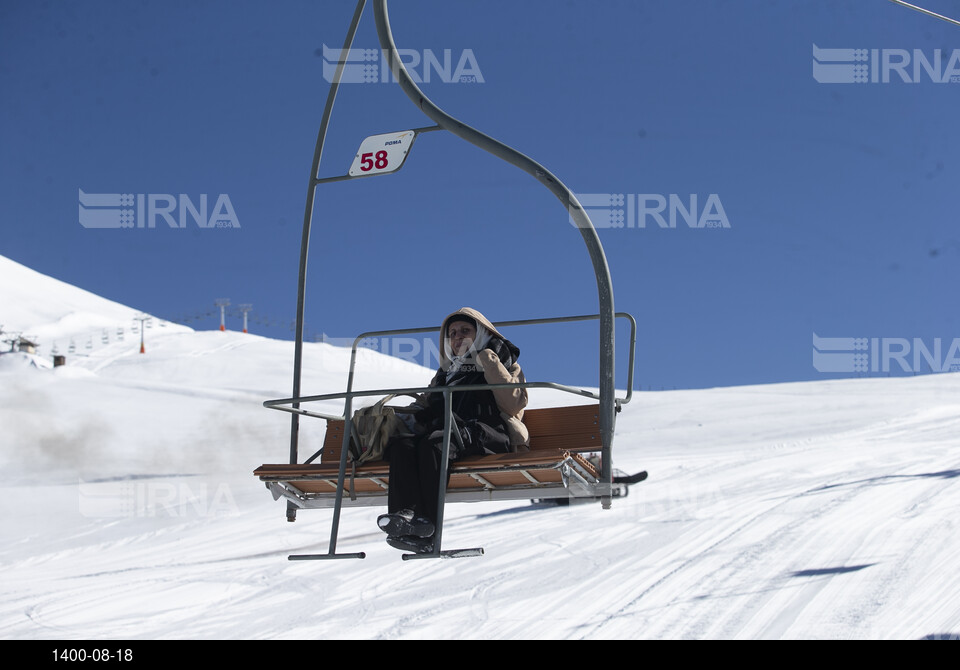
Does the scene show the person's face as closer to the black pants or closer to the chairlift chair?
the chairlift chair

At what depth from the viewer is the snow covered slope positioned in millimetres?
13891

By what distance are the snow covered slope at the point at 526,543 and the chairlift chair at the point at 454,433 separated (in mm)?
9009

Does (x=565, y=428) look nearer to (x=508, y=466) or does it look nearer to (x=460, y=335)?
(x=460, y=335)

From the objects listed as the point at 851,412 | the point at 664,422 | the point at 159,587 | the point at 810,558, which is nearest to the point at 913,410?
the point at 851,412

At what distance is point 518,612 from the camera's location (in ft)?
46.9

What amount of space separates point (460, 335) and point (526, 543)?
41.3ft

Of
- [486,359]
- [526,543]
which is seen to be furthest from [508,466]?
[526,543]

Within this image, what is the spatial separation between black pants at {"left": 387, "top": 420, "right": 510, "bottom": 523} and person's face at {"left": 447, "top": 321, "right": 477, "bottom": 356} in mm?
561

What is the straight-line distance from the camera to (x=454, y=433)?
454 cm

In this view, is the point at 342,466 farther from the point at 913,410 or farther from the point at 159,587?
the point at 913,410

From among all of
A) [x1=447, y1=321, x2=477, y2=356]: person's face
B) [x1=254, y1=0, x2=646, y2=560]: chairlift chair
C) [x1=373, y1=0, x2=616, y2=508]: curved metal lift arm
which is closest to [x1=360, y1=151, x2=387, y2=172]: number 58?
[x1=254, y1=0, x2=646, y2=560]: chairlift chair

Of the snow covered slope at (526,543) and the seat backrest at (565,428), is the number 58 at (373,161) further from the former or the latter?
the snow covered slope at (526,543)
